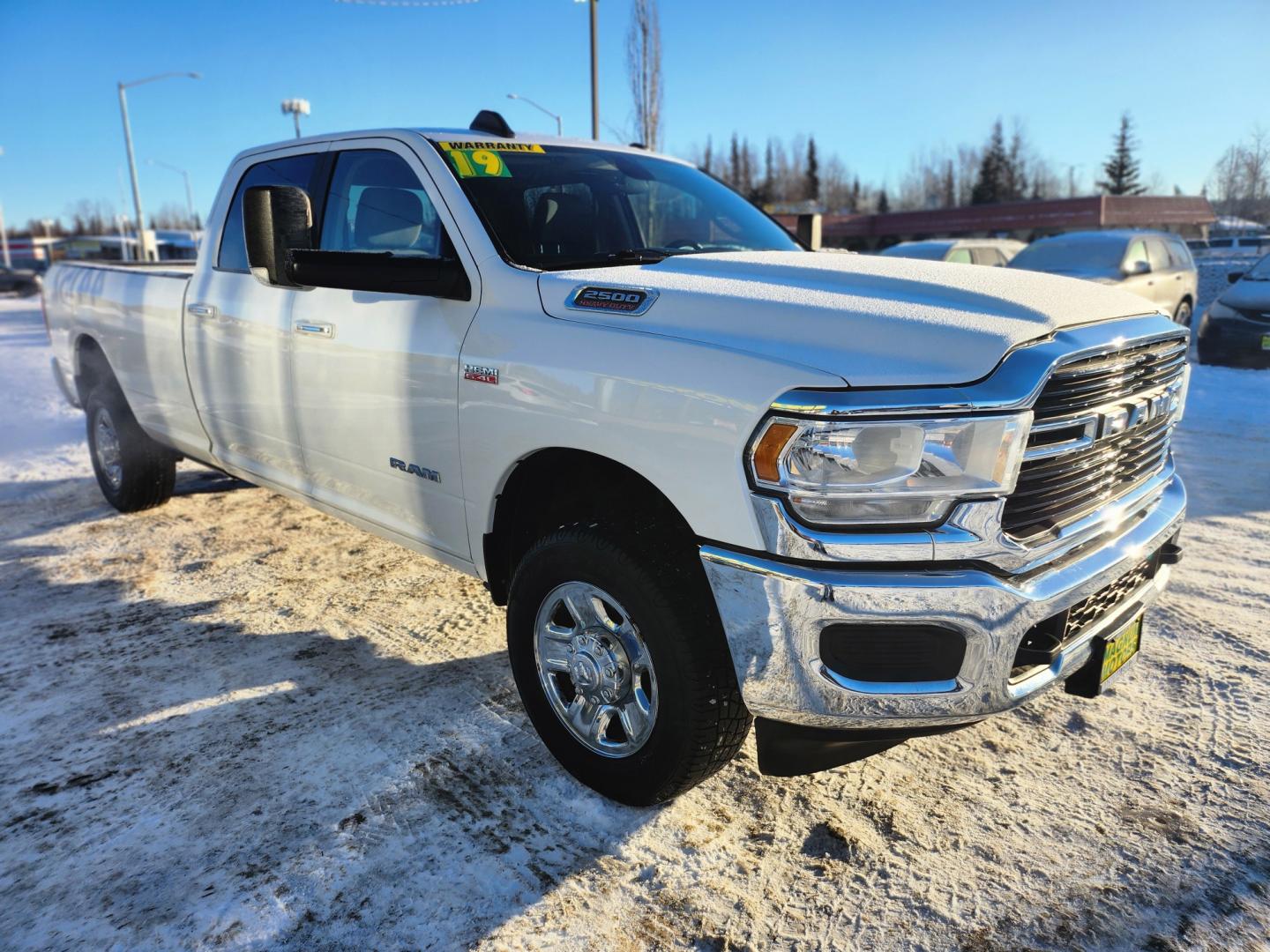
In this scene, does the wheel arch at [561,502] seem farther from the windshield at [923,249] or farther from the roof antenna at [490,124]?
the windshield at [923,249]

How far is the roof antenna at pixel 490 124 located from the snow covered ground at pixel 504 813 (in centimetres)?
211

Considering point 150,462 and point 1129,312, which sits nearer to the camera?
point 1129,312

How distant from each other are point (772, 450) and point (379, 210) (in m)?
2.20

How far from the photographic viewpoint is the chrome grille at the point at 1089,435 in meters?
2.12

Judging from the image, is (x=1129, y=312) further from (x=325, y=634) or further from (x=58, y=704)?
(x=58, y=704)

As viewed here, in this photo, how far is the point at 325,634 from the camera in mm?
3908

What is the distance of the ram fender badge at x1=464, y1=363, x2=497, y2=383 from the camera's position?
2766 mm

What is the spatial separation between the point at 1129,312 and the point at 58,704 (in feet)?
12.7

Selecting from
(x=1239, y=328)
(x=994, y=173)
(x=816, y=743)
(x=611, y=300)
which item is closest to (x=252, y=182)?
(x=611, y=300)

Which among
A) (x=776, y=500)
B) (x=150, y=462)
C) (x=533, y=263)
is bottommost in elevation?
(x=150, y=462)

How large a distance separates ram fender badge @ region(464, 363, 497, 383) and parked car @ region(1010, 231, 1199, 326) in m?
10.4

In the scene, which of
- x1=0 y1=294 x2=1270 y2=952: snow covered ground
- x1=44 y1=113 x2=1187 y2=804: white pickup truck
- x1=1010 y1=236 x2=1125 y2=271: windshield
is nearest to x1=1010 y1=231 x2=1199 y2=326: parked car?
x1=1010 y1=236 x2=1125 y2=271: windshield

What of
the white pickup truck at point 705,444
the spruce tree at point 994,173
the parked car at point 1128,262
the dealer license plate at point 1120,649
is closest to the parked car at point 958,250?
the parked car at point 1128,262

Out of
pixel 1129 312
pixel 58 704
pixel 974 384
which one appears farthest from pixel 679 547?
pixel 58 704
